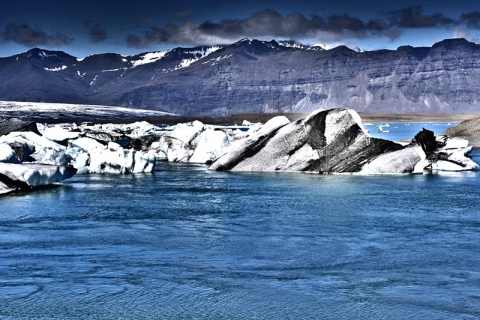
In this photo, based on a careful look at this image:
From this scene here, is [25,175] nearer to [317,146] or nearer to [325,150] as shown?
[317,146]

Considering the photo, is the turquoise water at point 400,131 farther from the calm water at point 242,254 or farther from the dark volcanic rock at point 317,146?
the calm water at point 242,254

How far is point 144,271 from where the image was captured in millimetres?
11820

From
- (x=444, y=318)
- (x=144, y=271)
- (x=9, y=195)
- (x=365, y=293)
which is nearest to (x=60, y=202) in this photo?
(x=9, y=195)

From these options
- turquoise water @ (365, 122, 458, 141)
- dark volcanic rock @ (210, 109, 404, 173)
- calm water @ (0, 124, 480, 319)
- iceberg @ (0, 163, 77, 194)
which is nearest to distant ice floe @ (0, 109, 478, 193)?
dark volcanic rock @ (210, 109, 404, 173)

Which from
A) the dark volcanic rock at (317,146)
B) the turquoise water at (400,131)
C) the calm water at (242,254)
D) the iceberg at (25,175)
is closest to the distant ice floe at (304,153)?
the dark volcanic rock at (317,146)

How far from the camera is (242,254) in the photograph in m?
13.1

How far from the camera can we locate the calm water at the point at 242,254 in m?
9.88

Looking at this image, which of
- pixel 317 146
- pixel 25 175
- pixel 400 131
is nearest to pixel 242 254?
pixel 25 175

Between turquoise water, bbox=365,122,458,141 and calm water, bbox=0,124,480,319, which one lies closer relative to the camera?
calm water, bbox=0,124,480,319

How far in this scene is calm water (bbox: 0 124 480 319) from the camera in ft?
32.4

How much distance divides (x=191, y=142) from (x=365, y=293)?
103 feet

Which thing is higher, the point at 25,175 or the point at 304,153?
the point at 304,153

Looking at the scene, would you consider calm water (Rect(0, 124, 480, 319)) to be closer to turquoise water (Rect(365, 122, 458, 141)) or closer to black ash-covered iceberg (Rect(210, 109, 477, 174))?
black ash-covered iceberg (Rect(210, 109, 477, 174))

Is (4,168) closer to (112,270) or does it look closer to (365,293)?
(112,270)
